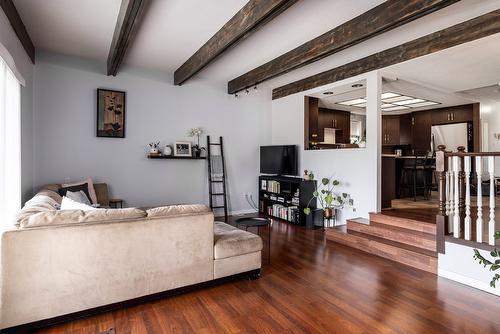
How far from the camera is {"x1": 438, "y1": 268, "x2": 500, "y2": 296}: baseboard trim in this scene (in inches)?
102

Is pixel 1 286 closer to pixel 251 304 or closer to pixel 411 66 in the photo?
pixel 251 304

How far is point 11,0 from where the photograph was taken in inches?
113

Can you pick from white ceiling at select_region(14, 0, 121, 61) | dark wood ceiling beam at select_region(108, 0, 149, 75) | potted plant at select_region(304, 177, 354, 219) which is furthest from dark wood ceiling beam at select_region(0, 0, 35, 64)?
potted plant at select_region(304, 177, 354, 219)

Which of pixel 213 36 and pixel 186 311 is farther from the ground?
pixel 213 36

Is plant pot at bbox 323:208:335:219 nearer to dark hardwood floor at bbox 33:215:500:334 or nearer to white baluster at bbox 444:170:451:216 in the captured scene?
dark hardwood floor at bbox 33:215:500:334

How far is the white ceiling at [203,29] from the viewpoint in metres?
2.97

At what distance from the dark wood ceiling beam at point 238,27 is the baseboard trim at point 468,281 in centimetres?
310

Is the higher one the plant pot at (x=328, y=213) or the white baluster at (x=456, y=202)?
the white baluster at (x=456, y=202)

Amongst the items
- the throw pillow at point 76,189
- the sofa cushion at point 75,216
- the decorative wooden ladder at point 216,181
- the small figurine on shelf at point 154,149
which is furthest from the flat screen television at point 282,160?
the sofa cushion at point 75,216

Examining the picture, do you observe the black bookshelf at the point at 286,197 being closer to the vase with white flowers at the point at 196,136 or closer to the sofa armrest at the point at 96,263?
the vase with white flowers at the point at 196,136

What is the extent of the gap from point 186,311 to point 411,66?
439cm

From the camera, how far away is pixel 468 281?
9.00 ft

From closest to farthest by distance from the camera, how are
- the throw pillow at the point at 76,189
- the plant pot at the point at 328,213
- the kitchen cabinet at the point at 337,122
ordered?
the throw pillow at the point at 76,189 < the plant pot at the point at 328,213 < the kitchen cabinet at the point at 337,122

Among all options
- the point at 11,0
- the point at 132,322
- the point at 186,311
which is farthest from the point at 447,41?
the point at 11,0
